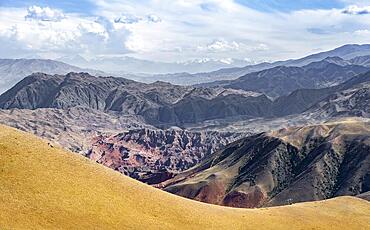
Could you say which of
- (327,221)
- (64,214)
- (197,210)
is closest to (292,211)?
(327,221)

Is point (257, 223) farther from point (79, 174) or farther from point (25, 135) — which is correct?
point (25, 135)

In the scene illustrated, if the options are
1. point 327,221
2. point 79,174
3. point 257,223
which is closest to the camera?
point 79,174

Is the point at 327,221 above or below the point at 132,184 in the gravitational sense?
below

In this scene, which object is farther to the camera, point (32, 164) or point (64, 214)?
point (32, 164)

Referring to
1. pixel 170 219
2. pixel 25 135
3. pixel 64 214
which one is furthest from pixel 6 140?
pixel 170 219

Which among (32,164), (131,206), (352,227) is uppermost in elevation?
(32,164)

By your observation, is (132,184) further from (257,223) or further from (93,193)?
(257,223)

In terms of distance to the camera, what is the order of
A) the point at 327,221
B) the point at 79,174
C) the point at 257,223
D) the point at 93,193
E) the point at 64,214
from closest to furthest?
the point at 64,214 → the point at 93,193 → the point at 79,174 → the point at 257,223 → the point at 327,221
